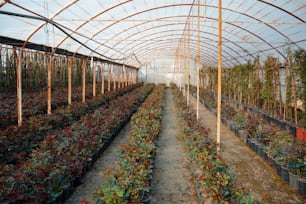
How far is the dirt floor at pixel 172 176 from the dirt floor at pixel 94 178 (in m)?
1.01

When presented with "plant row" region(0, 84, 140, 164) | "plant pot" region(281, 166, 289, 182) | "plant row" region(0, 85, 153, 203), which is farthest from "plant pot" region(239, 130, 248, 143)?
"plant row" region(0, 84, 140, 164)

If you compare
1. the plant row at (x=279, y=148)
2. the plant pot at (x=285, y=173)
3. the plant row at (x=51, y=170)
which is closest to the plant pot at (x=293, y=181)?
the plant row at (x=279, y=148)

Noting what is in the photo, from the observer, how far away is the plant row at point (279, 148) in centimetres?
455

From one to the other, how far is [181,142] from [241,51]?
1197cm

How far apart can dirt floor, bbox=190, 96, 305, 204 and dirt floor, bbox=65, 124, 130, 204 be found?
92.6 inches

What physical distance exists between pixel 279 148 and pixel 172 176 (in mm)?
2224

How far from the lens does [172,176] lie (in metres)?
5.29

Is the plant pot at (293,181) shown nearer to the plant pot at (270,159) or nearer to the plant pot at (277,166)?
the plant pot at (277,166)

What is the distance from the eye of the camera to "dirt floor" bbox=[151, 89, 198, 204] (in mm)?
4359

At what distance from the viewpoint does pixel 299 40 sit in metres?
11.6

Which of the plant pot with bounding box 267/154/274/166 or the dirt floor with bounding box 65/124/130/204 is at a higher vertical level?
the plant pot with bounding box 267/154/274/166

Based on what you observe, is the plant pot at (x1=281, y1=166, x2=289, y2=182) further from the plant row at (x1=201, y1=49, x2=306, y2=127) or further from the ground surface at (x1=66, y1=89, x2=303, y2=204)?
the plant row at (x1=201, y1=49, x2=306, y2=127)

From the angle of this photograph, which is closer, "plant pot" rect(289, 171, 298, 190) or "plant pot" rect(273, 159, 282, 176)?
"plant pot" rect(289, 171, 298, 190)

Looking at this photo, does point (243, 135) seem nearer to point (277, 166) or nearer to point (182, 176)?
point (277, 166)
